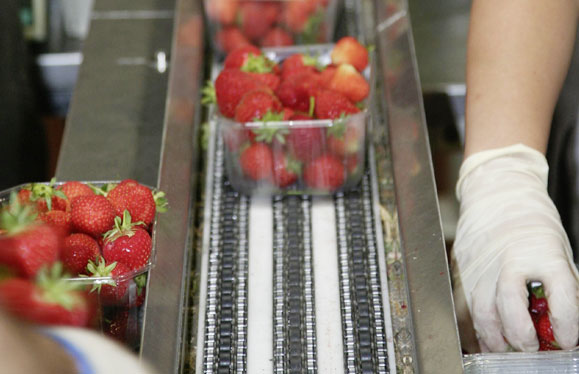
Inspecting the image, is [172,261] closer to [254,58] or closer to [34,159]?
[254,58]

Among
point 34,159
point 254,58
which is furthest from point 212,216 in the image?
point 34,159

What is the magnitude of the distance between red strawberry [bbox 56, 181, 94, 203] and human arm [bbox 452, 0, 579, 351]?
2.46ft

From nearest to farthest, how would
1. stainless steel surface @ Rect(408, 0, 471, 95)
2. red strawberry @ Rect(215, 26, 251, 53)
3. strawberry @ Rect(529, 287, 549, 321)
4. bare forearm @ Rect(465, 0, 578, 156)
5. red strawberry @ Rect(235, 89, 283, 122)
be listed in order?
1. strawberry @ Rect(529, 287, 549, 321)
2. red strawberry @ Rect(235, 89, 283, 122)
3. bare forearm @ Rect(465, 0, 578, 156)
4. red strawberry @ Rect(215, 26, 251, 53)
5. stainless steel surface @ Rect(408, 0, 471, 95)

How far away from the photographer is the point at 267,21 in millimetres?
1955

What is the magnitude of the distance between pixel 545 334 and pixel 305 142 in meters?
0.59

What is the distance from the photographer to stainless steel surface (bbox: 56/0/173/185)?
1.64m

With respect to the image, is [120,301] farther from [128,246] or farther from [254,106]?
[254,106]

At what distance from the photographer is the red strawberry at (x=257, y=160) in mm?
1503

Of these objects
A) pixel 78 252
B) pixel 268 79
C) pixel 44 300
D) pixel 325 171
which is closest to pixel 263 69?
pixel 268 79

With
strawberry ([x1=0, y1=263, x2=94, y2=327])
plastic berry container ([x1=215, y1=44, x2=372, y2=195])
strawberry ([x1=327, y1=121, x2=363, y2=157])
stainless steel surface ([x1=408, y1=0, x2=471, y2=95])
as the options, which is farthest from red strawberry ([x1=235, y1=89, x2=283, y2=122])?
stainless steel surface ([x1=408, y1=0, x2=471, y2=95])

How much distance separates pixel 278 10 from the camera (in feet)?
6.45

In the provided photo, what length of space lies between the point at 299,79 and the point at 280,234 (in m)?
0.34

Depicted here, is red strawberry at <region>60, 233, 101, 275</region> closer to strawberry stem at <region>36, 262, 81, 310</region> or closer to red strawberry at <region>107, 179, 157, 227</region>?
red strawberry at <region>107, 179, 157, 227</region>

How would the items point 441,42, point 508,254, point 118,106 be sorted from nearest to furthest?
point 508,254 → point 118,106 → point 441,42
